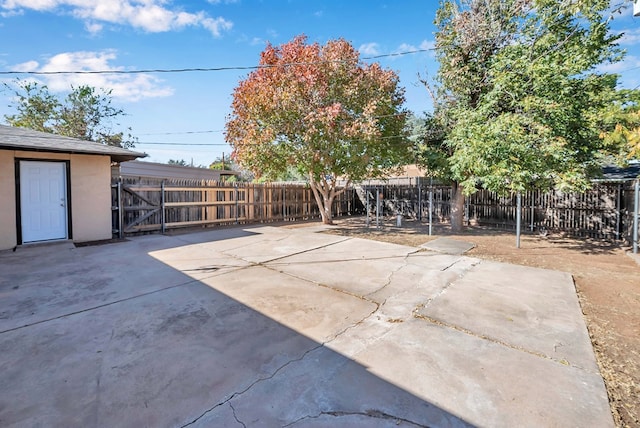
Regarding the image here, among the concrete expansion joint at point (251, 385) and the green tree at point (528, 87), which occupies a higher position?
the green tree at point (528, 87)

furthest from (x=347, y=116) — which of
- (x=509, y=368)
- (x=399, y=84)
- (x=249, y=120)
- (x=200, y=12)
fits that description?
(x=509, y=368)

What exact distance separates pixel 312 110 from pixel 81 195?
6.82 metres

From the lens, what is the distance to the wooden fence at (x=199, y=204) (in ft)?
29.1

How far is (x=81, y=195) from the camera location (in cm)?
768

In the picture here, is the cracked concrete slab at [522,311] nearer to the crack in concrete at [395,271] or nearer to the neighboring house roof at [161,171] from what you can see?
the crack in concrete at [395,271]

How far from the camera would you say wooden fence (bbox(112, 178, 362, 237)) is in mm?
8867

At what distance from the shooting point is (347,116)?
9.55 m

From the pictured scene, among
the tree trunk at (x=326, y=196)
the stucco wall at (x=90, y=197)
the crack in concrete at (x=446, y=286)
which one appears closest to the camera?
the crack in concrete at (x=446, y=286)

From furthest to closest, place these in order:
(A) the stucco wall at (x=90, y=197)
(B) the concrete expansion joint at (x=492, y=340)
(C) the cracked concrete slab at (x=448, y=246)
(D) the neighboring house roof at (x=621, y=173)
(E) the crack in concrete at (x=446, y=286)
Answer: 1. (D) the neighboring house roof at (x=621, y=173)
2. (A) the stucco wall at (x=90, y=197)
3. (C) the cracked concrete slab at (x=448, y=246)
4. (E) the crack in concrete at (x=446, y=286)
5. (B) the concrete expansion joint at (x=492, y=340)

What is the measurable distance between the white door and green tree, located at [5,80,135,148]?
17.3 metres

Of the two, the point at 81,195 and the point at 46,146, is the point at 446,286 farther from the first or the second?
the point at 81,195

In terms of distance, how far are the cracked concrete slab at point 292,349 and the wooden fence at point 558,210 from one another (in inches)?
229

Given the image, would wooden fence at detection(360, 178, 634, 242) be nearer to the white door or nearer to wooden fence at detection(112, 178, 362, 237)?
wooden fence at detection(112, 178, 362, 237)

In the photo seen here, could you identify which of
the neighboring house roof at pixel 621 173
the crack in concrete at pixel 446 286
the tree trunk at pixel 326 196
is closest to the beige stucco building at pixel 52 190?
the tree trunk at pixel 326 196
